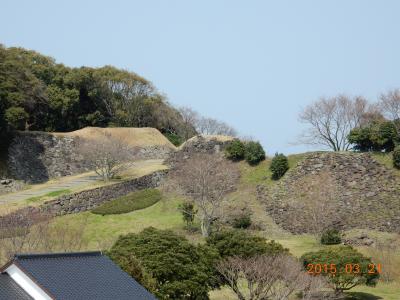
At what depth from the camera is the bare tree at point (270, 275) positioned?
25438 mm

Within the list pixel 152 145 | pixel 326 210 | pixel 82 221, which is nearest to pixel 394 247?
pixel 326 210

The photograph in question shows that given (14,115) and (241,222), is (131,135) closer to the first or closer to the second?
(14,115)

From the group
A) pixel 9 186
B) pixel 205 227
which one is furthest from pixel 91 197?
pixel 205 227

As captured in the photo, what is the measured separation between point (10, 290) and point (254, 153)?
33.4m

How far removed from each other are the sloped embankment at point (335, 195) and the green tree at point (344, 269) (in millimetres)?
11229

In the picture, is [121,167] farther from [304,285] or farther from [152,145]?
[304,285]

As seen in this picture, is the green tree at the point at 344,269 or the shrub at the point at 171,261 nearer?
the shrub at the point at 171,261

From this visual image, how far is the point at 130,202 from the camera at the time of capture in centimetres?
4534

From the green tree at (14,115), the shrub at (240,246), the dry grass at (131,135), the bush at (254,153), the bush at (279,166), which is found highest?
the green tree at (14,115)

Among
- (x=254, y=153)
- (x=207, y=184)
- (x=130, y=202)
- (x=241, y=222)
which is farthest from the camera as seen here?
(x=254, y=153)

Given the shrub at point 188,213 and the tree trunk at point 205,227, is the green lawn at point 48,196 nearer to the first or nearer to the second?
the shrub at point 188,213

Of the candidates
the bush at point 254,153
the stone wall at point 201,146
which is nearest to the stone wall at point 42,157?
the stone wall at point 201,146

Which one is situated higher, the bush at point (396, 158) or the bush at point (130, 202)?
the bush at point (396, 158)

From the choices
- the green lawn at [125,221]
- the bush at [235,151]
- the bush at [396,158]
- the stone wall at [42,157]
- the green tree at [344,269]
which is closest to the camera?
the green tree at [344,269]
